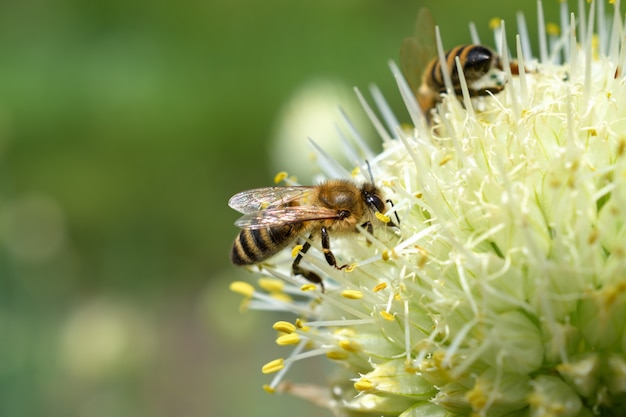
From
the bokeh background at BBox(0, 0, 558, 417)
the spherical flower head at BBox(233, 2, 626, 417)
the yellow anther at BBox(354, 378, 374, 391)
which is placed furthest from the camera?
the bokeh background at BBox(0, 0, 558, 417)

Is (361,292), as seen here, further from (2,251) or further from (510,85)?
(2,251)

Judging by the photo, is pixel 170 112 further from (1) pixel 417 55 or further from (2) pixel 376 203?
(2) pixel 376 203

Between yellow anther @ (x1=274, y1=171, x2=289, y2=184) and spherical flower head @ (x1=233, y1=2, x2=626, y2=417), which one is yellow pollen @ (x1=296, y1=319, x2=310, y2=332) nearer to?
spherical flower head @ (x1=233, y1=2, x2=626, y2=417)

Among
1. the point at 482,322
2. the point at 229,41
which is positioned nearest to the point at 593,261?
the point at 482,322

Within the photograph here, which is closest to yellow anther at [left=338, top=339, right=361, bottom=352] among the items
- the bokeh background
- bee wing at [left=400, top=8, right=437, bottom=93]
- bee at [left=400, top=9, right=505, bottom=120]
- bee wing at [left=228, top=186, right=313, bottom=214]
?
bee wing at [left=228, top=186, right=313, bottom=214]

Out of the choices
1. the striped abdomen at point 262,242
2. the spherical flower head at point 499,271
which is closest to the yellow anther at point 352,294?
the spherical flower head at point 499,271

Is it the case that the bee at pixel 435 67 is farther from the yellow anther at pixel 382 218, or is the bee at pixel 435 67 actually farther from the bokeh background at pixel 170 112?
the bokeh background at pixel 170 112
